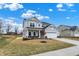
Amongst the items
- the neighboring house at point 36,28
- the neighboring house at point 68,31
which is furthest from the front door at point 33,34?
the neighboring house at point 68,31

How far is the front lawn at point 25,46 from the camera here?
3020 millimetres

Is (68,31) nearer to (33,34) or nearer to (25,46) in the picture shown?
(33,34)

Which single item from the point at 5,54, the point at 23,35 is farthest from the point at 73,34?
the point at 5,54

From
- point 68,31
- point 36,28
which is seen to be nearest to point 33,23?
point 36,28

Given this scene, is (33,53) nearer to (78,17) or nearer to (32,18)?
(32,18)

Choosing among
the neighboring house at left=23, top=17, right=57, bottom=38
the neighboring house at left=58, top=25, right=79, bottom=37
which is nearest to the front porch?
the neighboring house at left=23, top=17, right=57, bottom=38

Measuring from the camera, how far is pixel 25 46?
120 inches

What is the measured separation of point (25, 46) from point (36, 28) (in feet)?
0.67

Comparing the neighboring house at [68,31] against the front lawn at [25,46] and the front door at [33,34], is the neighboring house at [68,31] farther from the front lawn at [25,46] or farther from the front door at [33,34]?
the front door at [33,34]

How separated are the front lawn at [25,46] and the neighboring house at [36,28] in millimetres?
62

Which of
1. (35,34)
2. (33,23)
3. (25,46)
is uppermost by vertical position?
(33,23)

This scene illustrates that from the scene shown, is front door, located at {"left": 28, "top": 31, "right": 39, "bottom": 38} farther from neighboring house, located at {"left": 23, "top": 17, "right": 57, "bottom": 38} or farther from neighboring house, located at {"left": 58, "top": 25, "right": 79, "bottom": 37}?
neighboring house, located at {"left": 58, "top": 25, "right": 79, "bottom": 37}

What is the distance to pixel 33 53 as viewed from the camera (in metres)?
3.01

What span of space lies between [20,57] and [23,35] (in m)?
0.22
